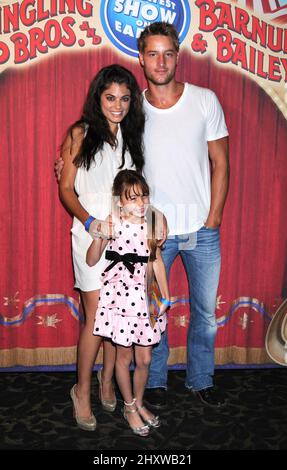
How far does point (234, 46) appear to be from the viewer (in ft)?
10.2

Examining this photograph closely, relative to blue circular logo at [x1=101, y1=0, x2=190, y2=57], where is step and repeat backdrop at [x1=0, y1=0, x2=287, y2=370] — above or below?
below

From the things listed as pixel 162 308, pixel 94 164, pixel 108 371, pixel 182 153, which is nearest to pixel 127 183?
pixel 94 164

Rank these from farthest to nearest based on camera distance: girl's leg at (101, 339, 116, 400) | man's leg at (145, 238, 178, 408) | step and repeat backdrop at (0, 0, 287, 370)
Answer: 1. step and repeat backdrop at (0, 0, 287, 370)
2. man's leg at (145, 238, 178, 408)
3. girl's leg at (101, 339, 116, 400)

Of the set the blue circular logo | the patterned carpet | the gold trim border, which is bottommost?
the patterned carpet

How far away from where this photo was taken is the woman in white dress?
253 cm

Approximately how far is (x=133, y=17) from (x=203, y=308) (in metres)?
1.63

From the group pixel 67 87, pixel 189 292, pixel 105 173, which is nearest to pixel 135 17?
pixel 67 87

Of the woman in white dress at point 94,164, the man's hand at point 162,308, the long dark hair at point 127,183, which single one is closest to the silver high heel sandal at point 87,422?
the woman in white dress at point 94,164

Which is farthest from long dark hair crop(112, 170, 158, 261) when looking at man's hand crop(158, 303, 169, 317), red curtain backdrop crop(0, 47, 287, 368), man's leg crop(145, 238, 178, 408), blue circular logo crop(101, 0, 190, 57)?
blue circular logo crop(101, 0, 190, 57)

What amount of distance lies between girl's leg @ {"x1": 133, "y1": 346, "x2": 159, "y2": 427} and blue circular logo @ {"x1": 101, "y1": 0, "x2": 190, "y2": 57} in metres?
1.61

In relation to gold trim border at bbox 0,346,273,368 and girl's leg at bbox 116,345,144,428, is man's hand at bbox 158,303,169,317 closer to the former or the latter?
girl's leg at bbox 116,345,144,428

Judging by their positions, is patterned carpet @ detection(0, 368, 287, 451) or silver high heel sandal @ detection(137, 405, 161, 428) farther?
silver high heel sandal @ detection(137, 405, 161, 428)

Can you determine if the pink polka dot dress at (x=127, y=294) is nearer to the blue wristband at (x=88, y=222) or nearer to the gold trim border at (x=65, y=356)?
the blue wristband at (x=88, y=222)
